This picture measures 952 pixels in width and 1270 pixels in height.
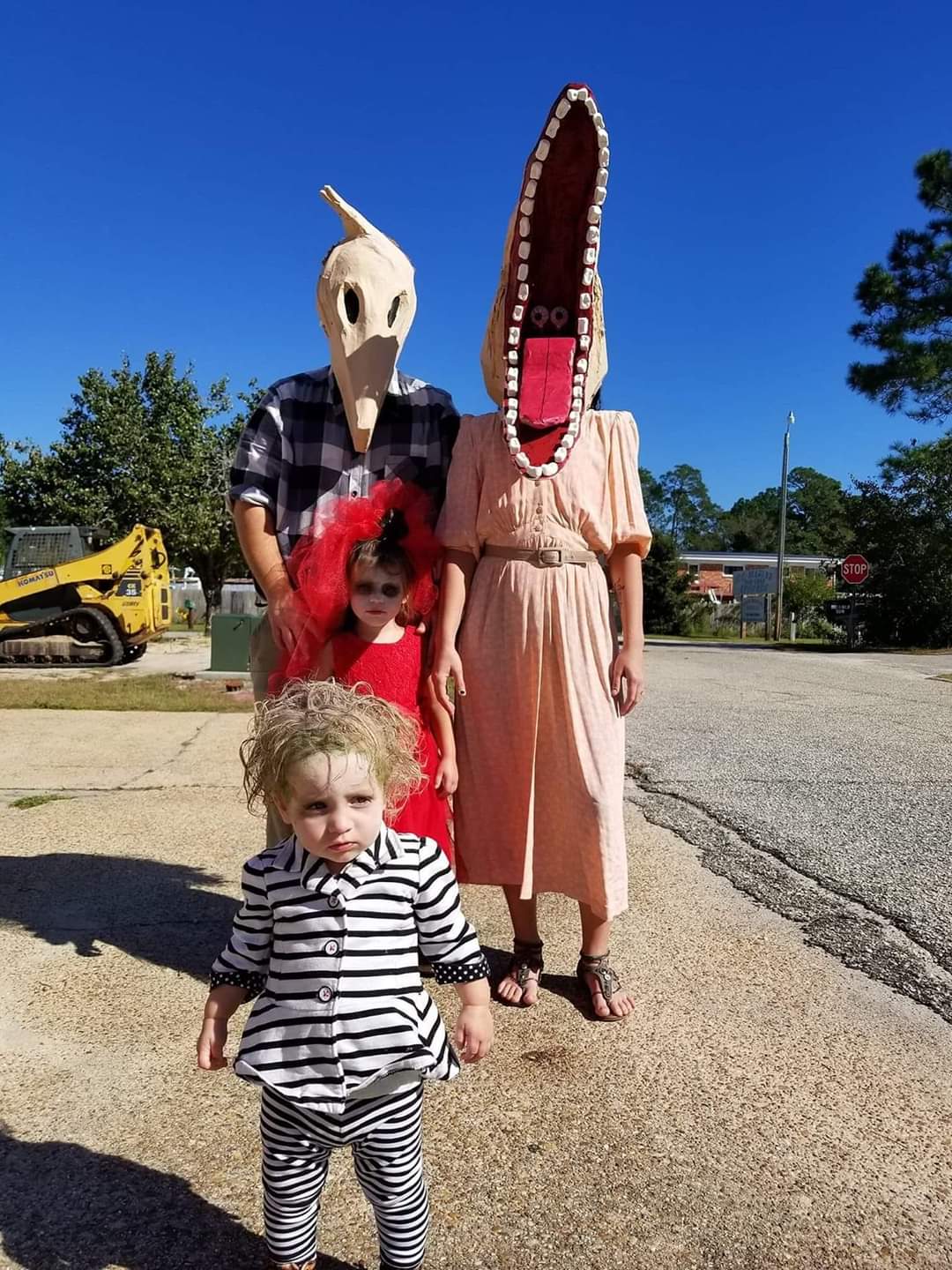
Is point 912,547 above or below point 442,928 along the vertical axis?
above

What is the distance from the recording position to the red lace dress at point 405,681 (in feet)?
7.39

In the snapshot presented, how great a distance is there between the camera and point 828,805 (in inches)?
188

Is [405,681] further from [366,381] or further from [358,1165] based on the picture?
[358,1165]

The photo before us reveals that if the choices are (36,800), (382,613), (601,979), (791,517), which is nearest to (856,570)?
(36,800)

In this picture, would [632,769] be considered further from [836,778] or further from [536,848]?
[536,848]

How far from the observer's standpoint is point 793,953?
9.46 feet

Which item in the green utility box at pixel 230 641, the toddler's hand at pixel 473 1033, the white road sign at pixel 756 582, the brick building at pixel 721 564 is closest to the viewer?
the toddler's hand at pixel 473 1033

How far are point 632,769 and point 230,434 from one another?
1138 inches

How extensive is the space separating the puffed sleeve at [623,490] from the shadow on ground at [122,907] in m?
1.73

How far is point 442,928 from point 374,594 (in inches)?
35.3

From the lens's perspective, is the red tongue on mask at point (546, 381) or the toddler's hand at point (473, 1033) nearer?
the toddler's hand at point (473, 1033)

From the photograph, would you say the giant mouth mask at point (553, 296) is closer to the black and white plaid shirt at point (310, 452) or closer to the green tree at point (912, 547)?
the black and white plaid shirt at point (310, 452)

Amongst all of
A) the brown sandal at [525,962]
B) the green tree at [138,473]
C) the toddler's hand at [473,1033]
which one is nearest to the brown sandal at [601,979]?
the brown sandal at [525,962]

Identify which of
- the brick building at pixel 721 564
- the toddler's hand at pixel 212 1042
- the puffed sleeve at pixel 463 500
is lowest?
the toddler's hand at pixel 212 1042
